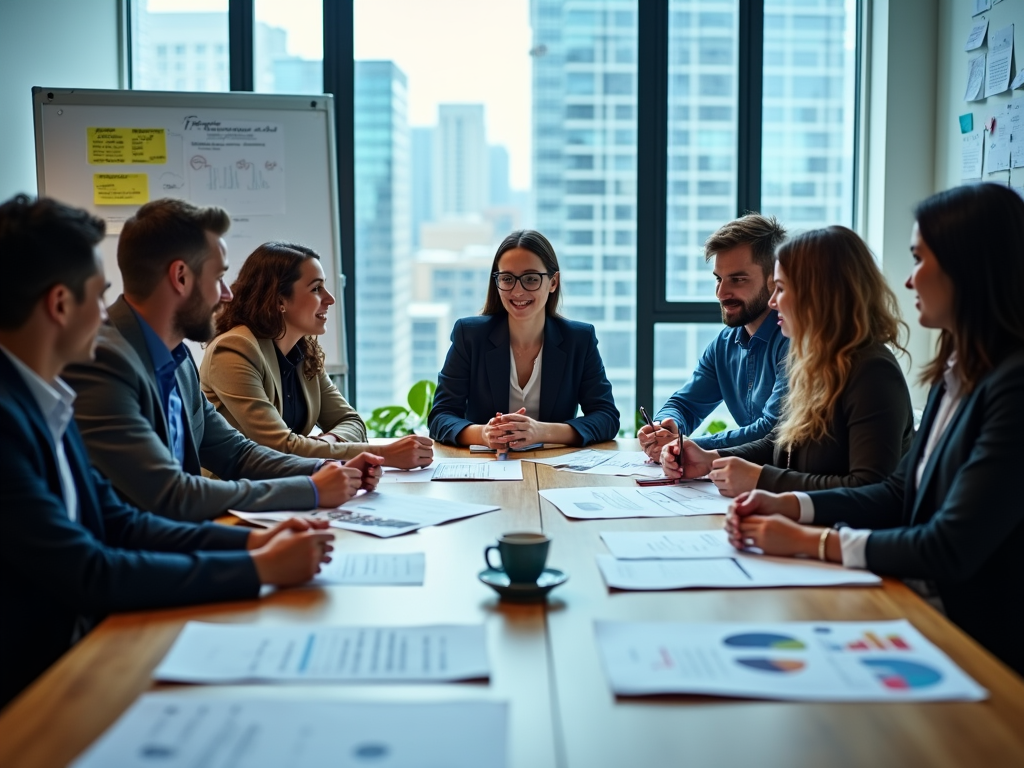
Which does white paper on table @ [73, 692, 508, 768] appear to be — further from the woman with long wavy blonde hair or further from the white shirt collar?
the woman with long wavy blonde hair

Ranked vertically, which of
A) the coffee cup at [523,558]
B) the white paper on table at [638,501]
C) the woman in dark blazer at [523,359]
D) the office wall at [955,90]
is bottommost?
the white paper on table at [638,501]

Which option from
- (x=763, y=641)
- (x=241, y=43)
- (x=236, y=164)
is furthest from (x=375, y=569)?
(x=241, y=43)

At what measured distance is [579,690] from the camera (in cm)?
106

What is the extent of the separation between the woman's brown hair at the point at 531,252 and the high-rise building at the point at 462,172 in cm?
117

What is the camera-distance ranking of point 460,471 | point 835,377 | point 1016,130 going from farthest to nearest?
point 1016,130
point 460,471
point 835,377

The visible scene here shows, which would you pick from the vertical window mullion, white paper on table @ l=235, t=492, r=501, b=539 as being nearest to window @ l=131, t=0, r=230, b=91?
the vertical window mullion

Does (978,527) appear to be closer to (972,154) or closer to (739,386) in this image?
(739,386)

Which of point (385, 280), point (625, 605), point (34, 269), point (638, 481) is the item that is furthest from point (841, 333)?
point (385, 280)

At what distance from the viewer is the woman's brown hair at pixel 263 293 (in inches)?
106

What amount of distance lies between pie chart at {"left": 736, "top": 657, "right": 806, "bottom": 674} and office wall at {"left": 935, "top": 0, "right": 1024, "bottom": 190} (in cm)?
290

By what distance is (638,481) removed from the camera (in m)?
2.27

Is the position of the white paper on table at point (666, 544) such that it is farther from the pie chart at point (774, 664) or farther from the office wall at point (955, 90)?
the office wall at point (955, 90)

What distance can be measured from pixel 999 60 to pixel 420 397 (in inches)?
103

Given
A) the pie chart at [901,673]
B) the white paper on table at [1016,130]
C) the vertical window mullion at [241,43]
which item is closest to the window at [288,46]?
the vertical window mullion at [241,43]
